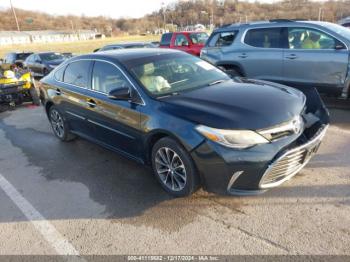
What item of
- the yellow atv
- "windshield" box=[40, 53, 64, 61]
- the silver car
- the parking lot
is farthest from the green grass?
the parking lot

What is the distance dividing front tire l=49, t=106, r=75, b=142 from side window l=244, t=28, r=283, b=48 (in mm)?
4410

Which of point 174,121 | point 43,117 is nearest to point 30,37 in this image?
point 43,117

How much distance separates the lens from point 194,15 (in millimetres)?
97062

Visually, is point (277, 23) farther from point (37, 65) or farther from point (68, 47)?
point (68, 47)

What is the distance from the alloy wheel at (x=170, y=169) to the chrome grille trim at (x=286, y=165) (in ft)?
2.77

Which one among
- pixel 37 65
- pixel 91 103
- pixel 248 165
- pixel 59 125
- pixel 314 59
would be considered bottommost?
pixel 59 125

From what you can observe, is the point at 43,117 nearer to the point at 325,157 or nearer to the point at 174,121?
the point at 174,121

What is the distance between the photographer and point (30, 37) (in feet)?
287

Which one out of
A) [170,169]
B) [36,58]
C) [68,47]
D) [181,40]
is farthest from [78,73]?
[68,47]

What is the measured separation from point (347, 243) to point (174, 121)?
1.88 meters

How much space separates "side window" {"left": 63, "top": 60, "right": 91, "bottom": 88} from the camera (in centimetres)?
455

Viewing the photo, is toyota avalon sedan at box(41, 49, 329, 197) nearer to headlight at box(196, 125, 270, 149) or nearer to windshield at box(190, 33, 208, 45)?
headlight at box(196, 125, 270, 149)

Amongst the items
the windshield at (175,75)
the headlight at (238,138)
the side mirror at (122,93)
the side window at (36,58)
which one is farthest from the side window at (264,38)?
the side window at (36,58)

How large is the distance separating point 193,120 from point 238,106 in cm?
51
